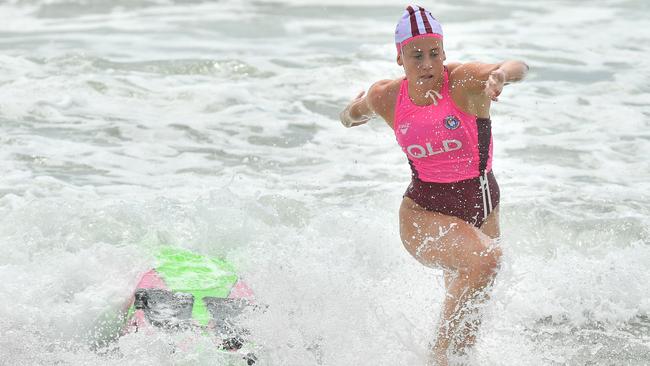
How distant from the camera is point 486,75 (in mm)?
4598

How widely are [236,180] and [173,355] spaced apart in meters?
3.82

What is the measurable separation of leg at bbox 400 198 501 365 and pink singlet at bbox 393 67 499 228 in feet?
0.34

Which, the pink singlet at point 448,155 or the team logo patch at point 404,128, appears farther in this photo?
the team logo patch at point 404,128

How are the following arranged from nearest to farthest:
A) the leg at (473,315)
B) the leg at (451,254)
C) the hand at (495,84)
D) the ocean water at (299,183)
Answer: the hand at (495,84)
the leg at (451,254)
the leg at (473,315)
the ocean water at (299,183)

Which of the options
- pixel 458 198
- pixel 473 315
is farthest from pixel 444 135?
pixel 473 315

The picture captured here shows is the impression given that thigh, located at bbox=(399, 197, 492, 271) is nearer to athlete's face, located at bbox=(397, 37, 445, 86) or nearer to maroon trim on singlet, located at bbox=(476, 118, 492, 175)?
maroon trim on singlet, located at bbox=(476, 118, 492, 175)

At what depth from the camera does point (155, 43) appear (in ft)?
47.3

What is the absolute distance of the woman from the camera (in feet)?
15.2

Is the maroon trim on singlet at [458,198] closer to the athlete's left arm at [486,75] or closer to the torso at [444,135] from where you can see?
the torso at [444,135]

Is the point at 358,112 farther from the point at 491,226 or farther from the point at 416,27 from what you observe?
the point at 491,226

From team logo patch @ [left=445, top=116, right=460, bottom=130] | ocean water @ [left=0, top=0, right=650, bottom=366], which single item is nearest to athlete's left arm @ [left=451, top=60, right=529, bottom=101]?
team logo patch @ [left=445, top=116, right=460, bottom=130]

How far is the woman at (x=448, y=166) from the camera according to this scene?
464 centimetres

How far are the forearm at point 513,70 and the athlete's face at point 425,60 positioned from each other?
13.1 inches

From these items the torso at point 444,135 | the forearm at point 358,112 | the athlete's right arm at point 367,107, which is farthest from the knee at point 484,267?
the forearm at point 358,112
